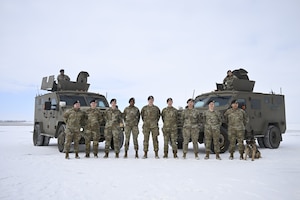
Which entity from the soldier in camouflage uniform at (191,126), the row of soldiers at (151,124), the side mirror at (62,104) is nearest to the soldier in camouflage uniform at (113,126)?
the row of soldiers at (151,124)

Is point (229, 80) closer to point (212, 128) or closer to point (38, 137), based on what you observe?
point (212, 128)

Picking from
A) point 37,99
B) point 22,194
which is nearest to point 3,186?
point 22,194

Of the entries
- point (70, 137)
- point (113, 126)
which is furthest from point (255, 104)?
point (70, 137)

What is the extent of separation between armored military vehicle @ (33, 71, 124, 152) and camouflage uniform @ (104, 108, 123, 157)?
81cm

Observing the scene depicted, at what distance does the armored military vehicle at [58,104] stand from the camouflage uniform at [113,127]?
0.81 metres

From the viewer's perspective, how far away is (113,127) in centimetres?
732

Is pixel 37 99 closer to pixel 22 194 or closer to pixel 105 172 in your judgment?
pixel 105 172

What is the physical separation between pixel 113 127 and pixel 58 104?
2.71 m

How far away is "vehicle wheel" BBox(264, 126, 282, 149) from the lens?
9.65 meters

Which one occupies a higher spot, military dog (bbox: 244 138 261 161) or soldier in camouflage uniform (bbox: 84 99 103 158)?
soldier in camouflage uniform (bbox: 84 99 103 158)

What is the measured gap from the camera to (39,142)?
10883mm

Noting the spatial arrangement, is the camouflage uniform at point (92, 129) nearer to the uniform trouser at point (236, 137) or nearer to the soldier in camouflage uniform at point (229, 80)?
the uniform trouser at point (236, 137)

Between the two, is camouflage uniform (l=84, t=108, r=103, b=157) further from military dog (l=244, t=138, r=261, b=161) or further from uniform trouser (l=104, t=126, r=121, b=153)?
military dog (l=244, t=138, r=261, b=161)

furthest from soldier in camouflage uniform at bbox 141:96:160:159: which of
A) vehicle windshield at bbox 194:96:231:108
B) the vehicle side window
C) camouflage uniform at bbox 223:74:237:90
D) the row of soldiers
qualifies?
the vehicle side window
